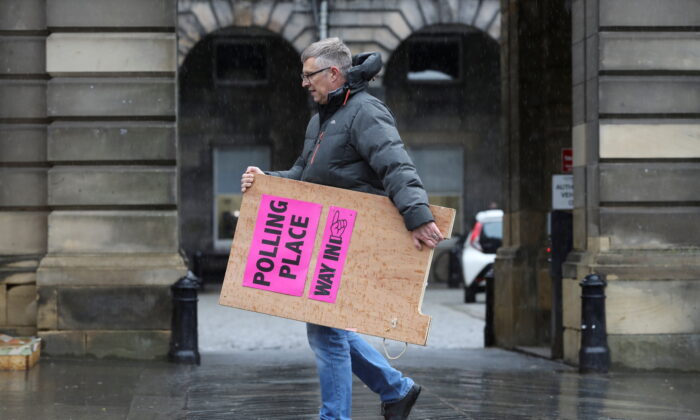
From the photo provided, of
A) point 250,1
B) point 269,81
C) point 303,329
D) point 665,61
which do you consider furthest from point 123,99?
point 269,81

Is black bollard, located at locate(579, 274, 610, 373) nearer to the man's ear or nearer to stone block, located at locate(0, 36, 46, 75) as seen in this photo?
the man's ear

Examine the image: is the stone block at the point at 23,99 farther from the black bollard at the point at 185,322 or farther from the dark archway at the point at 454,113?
the dark archway at the point at 454,113

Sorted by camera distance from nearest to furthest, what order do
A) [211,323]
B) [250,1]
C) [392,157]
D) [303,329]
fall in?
1. [392,157]
2. [303,329]
3. [211,323]
4. [250,1]

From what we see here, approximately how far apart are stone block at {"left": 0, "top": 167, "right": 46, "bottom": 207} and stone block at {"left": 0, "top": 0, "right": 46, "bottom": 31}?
1195 mm

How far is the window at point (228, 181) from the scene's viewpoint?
28906 millimetres

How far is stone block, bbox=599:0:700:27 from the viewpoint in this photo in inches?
400

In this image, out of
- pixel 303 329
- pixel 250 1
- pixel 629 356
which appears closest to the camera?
pixel 629 356

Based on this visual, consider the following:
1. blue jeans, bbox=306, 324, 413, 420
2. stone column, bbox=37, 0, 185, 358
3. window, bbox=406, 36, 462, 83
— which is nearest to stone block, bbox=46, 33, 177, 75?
stone column, bbox=37, 0, 185, 358

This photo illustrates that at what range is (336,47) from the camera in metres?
6.14

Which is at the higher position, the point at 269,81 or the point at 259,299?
the point at 269,81

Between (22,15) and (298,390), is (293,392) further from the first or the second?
(22,15)

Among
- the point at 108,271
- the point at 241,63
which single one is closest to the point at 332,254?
the point at 108,271

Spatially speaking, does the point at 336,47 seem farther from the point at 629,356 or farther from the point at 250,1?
the point at 250,1

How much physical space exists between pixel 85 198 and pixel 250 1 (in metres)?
15.9
